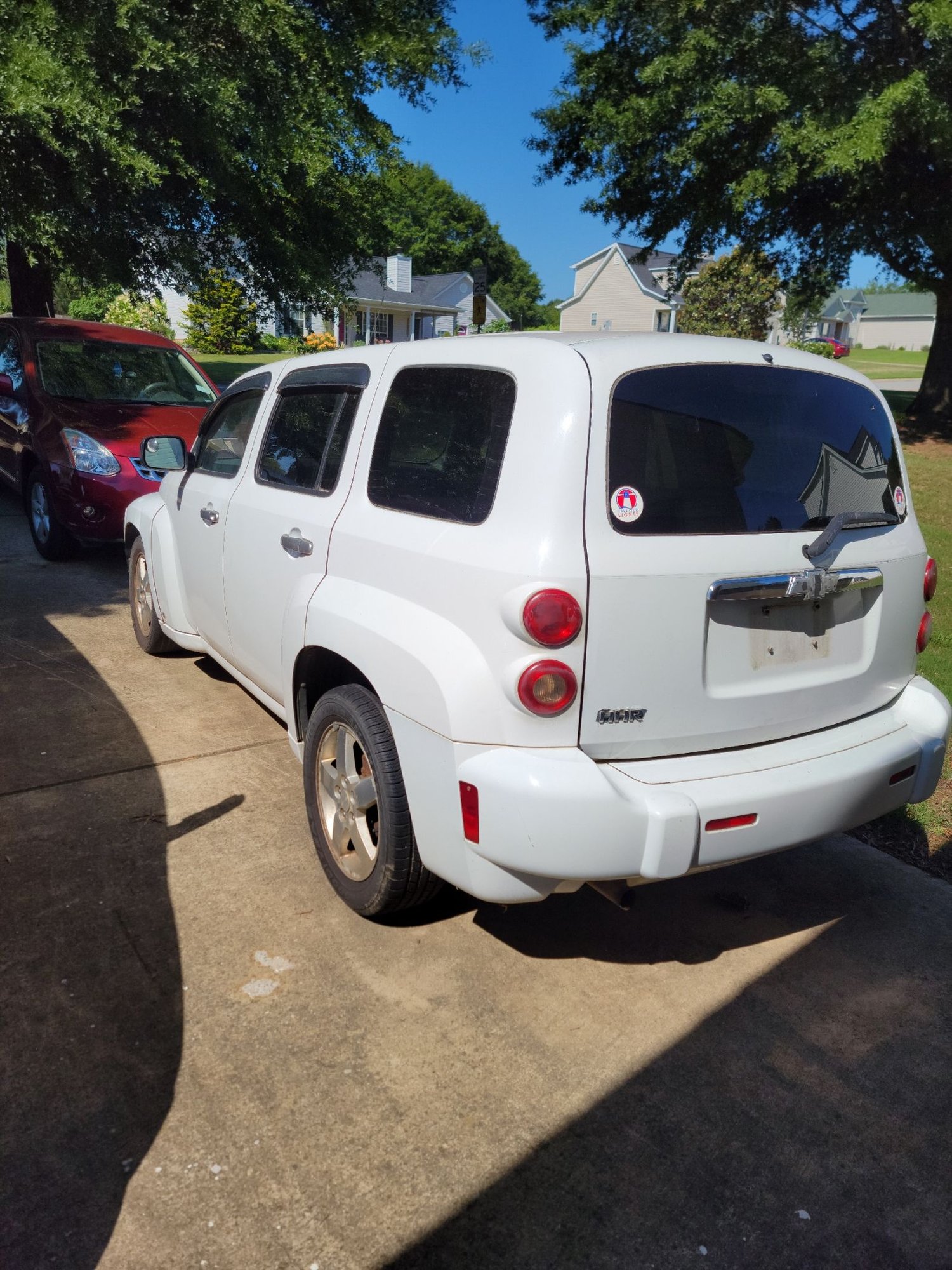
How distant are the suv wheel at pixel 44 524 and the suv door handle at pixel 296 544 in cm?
466

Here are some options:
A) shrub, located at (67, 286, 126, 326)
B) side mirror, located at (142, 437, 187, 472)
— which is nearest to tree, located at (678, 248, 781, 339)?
shrub, located at (67, 286, 126, 326)

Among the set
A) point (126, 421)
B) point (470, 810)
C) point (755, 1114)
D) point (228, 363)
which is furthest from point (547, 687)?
point (228, 363)

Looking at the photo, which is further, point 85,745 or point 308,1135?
point 85,745

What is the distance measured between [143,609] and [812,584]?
166 inches

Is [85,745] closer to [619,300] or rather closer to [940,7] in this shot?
[940,7]

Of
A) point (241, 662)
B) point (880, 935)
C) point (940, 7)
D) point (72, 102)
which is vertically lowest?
point (880, 935)

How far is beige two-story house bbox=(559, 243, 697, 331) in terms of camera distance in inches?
2274

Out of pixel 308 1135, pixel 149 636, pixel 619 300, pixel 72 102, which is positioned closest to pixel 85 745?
pixel 149 636

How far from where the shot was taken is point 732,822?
8.63ft

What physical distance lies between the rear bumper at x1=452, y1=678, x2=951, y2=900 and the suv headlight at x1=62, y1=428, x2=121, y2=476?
5477 millimetres

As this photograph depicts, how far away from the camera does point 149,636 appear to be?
5.81m

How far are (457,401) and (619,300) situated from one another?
61778 mm

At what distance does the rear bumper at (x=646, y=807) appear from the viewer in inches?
99.1

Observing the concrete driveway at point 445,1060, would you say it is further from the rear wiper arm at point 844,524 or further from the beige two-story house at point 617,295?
the beige two-story house at point 617,295
